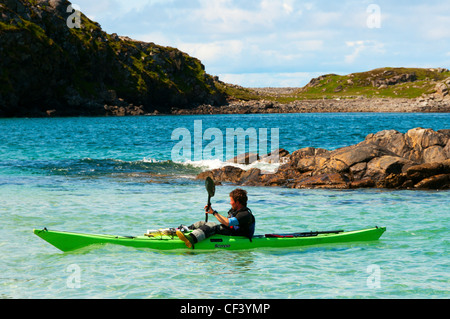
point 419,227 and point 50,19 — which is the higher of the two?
point 50,19

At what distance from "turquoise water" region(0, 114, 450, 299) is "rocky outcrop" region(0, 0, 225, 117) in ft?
305

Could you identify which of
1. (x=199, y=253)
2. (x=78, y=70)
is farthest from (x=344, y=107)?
(x=199, y=253)

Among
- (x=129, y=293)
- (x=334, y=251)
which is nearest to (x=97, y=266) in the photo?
(x=129, y=293)

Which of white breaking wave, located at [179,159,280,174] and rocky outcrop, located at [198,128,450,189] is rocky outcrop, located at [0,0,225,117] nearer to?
white breaking wave, located at [179,159,280,174]

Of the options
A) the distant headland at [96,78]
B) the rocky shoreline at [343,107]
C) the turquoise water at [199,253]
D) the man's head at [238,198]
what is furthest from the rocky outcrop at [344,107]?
the man's head at [238,198]

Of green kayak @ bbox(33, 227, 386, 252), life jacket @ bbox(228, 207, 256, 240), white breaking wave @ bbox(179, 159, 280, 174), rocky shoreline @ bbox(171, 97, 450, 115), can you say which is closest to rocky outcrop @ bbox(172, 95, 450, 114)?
rocky shoreline @ bbox(171, 97, 450, 115)

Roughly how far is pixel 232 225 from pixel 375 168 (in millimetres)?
13640

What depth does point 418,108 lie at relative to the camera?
158 meters

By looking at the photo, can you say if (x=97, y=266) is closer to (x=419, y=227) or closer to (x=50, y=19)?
(x=419, y=227)

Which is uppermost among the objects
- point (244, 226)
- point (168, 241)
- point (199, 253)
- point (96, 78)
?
point (96, 78)

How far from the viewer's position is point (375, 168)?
2467 centimetres

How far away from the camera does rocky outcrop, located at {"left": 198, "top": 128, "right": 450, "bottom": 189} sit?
24109 millimetres

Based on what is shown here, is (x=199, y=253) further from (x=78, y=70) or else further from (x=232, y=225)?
(x=78, y=70)

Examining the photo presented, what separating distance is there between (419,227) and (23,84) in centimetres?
11469
